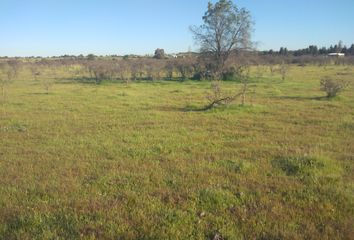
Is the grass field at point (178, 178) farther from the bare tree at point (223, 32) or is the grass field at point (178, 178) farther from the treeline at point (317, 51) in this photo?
the treeline at point (317, 51)

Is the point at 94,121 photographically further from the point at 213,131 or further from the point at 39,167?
the point at 39,167

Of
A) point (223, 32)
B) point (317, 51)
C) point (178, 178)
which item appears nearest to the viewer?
point (178, 178)

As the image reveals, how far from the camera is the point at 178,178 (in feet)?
23.2

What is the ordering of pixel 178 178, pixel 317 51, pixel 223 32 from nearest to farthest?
pixel 178 178
pixel 223 32
pixel 317 51

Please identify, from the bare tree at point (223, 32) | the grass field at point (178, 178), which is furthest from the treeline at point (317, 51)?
the grass field at point (178, 178)

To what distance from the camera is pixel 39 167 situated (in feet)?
25.9

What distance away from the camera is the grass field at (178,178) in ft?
16.9

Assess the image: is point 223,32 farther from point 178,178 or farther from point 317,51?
point 317,51

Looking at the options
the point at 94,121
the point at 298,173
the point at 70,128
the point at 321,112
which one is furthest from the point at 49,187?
the point at 321,112

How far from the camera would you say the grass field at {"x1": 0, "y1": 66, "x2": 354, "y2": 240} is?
5164 millimetres

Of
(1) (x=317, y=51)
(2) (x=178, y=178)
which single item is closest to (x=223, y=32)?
(2) (x=178, y=178)

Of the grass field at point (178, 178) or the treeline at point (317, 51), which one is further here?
the treeline at point (317, 51)

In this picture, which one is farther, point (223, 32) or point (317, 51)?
point (317, 51)

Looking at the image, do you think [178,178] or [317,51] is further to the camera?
[317,51]
